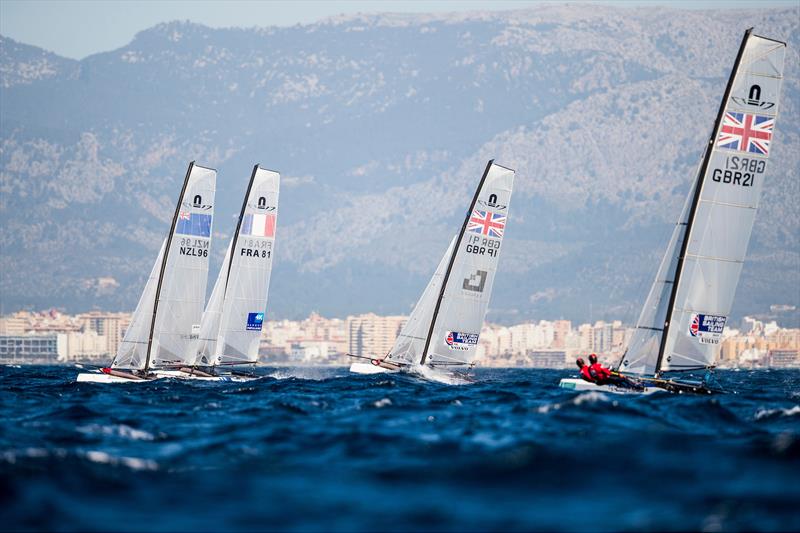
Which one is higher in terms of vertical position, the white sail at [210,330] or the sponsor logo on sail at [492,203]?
the sponsor logo on sail at [492,203]

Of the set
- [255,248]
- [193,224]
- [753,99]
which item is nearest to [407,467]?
[753,99]

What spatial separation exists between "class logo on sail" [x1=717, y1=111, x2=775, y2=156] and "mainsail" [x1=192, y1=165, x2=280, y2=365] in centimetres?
2833

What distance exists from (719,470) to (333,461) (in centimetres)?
713

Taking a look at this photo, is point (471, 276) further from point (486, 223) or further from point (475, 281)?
point (486, 223)

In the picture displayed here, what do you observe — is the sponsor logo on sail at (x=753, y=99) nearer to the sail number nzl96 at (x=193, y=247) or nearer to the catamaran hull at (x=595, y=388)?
the catamaran hull at (x=595, y=388)

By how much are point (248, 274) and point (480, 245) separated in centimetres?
1215

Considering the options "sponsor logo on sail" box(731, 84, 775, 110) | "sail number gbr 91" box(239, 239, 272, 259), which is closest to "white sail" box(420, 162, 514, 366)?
"sail number gbr 91" box(239, 239, 272, 259)

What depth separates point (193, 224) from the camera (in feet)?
203

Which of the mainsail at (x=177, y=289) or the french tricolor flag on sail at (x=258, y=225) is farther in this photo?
the french tricolor flag on sail at (x=258, y=225)

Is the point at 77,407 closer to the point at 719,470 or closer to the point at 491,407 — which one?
the point at 491,407

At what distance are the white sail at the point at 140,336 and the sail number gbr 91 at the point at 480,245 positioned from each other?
1356 centimetres

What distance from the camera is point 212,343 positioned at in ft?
220

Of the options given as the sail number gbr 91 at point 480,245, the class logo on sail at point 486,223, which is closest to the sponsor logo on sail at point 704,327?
the class logo on sail at point 486,223

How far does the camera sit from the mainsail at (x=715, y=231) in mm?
43000
